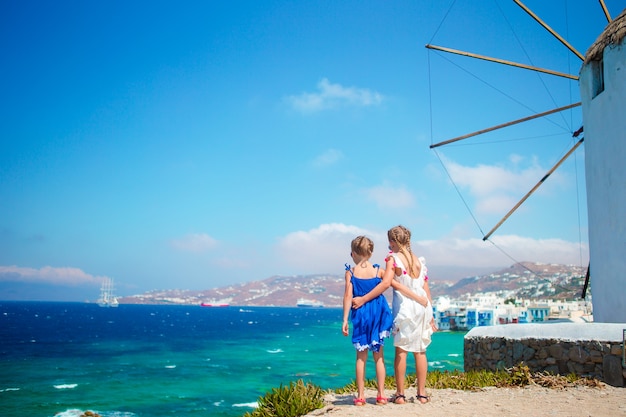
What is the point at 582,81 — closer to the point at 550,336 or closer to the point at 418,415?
the point at 550,336

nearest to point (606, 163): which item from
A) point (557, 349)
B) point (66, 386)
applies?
point (557, 349)

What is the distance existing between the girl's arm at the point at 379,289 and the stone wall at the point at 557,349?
3.64 m

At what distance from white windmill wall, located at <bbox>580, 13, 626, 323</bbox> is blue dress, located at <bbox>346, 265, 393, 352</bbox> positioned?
221 inches

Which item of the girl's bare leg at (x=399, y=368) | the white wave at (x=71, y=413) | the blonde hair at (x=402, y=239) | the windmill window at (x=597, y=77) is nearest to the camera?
the girl's bare leg at (x=399, y=368)

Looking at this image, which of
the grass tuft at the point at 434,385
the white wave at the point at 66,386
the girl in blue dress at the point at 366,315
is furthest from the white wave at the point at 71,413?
the girl in blue dress at the point at 366,315

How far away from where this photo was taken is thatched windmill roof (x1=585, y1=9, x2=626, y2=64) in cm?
892

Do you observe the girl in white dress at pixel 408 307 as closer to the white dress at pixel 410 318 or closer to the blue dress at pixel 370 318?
A: the white dress at pixel 410 318

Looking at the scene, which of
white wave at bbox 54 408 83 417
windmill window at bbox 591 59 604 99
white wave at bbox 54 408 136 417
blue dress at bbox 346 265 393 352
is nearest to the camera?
blue dress at bbox 346 265 393 352

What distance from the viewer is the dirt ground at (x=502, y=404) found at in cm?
526

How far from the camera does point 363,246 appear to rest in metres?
5.56

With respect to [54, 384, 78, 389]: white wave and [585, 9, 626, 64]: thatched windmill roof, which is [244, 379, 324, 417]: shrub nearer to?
[585, 9, 626, 64]: thatched windmill roof

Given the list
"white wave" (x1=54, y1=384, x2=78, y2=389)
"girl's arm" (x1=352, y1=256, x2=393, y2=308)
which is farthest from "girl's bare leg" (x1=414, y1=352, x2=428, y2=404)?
"white wave" (x1=54, y1=384, x2=78, y2=389)

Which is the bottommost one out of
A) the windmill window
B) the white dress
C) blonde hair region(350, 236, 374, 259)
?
the white dress

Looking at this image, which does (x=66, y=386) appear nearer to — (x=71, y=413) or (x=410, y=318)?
(x=71, y=413)
